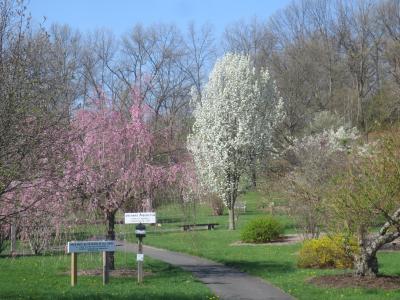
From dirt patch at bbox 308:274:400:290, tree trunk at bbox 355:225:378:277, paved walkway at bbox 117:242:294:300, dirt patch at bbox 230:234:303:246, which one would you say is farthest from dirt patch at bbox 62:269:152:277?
dirt patch at bbox 230:234:303:246

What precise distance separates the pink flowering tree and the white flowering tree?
18.7 metres

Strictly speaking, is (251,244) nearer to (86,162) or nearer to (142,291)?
(86,162)

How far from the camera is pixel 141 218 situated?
15.8 m

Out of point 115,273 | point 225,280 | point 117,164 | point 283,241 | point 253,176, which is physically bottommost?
point 225,280

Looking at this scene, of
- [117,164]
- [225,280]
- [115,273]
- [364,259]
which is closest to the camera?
[364,259]

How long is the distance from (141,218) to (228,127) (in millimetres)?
22764

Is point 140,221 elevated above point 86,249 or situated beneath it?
elevated above

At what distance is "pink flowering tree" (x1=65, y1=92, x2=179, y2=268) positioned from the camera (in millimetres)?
16844

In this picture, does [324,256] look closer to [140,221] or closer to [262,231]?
[140,221]

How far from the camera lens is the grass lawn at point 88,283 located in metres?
13.5

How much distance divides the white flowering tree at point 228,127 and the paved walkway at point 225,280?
577 inches

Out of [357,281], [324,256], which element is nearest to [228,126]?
[324,256]

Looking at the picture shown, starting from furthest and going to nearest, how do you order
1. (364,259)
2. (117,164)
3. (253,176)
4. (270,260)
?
(253,176), (270,260), (117,164), (364,259)

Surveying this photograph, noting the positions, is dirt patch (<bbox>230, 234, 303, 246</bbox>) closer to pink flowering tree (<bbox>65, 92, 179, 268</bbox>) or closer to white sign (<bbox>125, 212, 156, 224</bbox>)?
pink flowering tree (<bbox>65, 92, 179, 268</bbox>)
